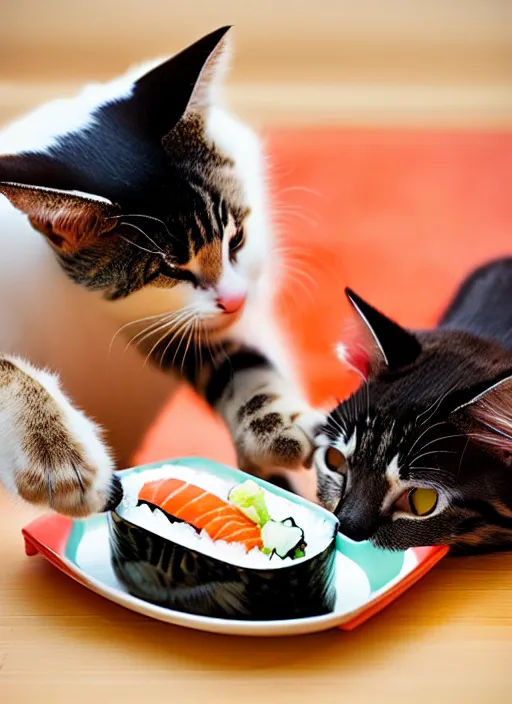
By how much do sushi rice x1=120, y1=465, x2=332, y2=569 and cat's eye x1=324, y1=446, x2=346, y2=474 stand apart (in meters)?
0.10

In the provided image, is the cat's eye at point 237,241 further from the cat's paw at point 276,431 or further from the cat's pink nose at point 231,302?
the cat's paw at point 276,431

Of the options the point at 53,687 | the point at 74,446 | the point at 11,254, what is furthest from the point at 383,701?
the point at 11,254

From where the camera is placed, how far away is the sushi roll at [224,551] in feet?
3.28

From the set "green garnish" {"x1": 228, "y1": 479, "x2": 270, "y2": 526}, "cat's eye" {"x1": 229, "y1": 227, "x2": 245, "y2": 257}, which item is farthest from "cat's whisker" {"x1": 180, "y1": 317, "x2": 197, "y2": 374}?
"green garnish" {"x1": 228, "y1": 479, "x2": 270, "y2": 526}

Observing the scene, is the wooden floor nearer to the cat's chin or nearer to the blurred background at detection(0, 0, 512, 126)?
the blurred background at detection(0, 0, 512, 126)

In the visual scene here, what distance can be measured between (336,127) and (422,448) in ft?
1.77

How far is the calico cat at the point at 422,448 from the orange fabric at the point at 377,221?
2.5 inches

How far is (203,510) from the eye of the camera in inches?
42.4

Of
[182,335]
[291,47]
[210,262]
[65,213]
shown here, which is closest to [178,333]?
[182,335]

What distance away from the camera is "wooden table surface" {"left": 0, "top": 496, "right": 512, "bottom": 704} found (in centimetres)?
100

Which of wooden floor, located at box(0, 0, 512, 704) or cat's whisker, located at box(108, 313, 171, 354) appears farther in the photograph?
cat's whisker, located at box(108, 313, 171, 354)

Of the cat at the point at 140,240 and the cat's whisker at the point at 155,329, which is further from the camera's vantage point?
the cat's whisker at the point at 155,329

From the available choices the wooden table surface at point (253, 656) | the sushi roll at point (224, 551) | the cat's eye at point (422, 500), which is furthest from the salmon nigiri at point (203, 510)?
the cat's eye at point (422, 500)

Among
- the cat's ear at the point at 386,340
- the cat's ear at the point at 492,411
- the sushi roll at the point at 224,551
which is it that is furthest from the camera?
the cat's ear at the point at 386,340
